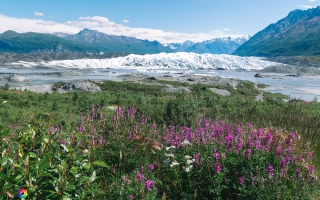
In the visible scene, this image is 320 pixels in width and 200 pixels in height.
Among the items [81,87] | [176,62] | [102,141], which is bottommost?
[81,87]

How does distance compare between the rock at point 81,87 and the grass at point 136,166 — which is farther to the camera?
the rock at point 81,87

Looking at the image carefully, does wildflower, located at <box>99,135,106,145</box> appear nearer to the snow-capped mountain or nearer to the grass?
the grass

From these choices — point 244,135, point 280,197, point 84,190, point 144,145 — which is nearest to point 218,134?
point 244,135

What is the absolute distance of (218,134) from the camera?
4469mm

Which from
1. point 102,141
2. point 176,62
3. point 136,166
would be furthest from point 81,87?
point 176,62

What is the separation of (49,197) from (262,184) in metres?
2.30

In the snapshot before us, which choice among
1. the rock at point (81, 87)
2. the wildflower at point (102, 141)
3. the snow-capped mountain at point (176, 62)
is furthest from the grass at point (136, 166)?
the snow-capped mountain at point (176, 62)

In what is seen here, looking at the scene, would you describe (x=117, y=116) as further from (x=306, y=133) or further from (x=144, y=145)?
(x=306, y=133)

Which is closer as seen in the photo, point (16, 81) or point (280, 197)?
point (280, 197)

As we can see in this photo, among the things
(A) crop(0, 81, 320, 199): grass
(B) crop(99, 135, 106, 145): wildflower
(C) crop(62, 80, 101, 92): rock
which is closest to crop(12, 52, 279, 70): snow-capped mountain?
(C) crop(62, 80, 101, 92): rock

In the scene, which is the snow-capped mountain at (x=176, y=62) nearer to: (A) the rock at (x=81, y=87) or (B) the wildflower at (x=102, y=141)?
(A) the rock at (x=81, y=87)

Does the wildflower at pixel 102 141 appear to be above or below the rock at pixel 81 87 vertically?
above

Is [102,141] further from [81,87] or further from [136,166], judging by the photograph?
[81,87]

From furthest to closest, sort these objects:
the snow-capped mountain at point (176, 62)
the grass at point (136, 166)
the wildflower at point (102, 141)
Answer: the snow-capped mountain at point (176, 62)
the wildflower at point (102, 141)
the grass at point (136, 166)
